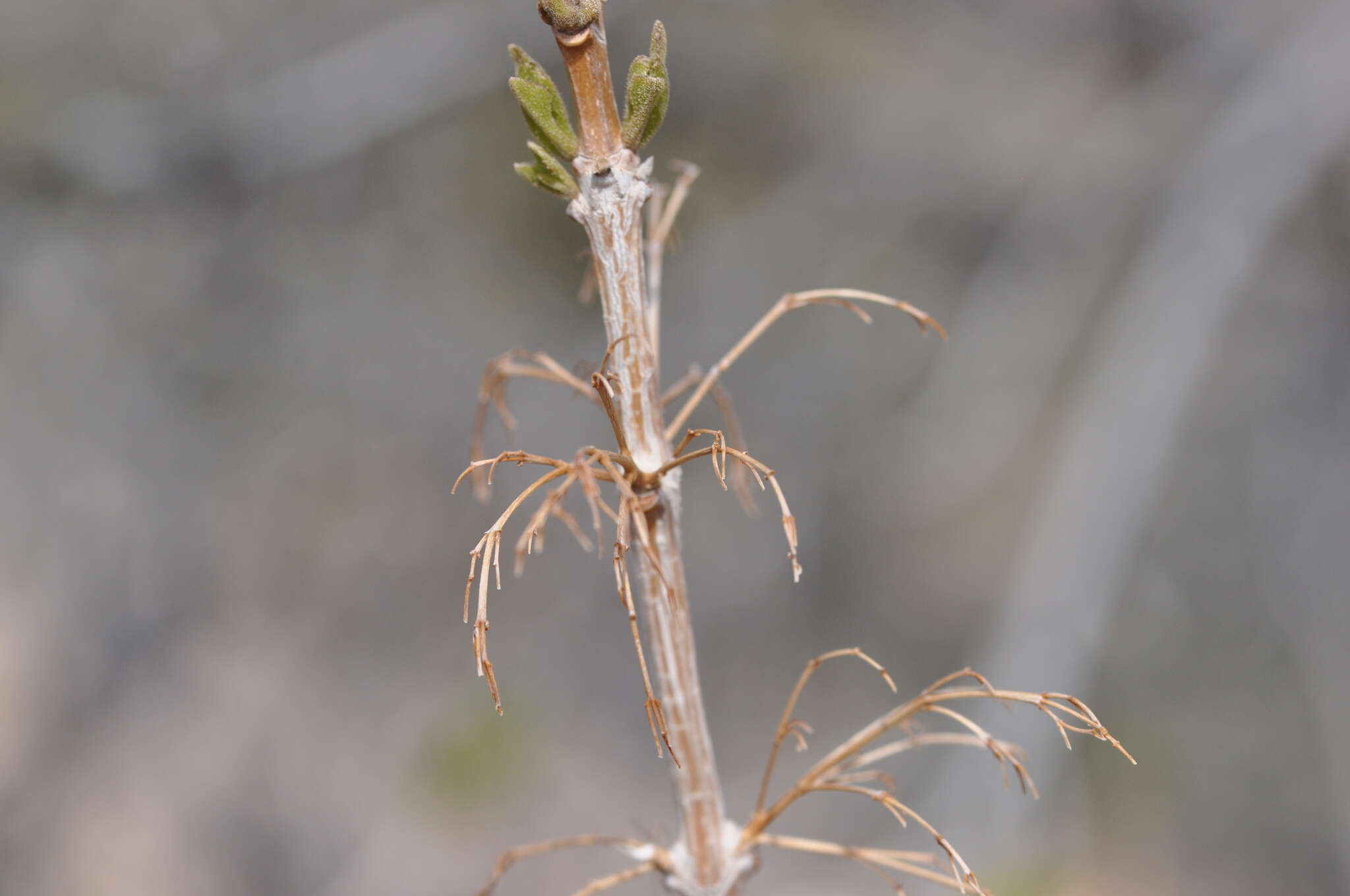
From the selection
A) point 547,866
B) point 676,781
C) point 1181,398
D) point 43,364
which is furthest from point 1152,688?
point 43,364

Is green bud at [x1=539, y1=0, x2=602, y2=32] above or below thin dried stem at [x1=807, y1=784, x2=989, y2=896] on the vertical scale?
above

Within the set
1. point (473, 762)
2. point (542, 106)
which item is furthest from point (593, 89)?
point (473, 762)

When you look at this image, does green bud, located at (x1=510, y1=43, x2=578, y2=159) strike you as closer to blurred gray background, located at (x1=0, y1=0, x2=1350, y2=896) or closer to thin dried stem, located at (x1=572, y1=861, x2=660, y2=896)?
thin dried stem, located at (x1=572, y1=861, x2=660, y2=896)

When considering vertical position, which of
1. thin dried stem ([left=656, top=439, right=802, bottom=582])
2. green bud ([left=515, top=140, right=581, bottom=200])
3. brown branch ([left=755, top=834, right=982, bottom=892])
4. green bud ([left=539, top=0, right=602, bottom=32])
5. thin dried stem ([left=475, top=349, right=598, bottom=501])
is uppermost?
green bud ([left=539, top=0, right=602, bottom=32])

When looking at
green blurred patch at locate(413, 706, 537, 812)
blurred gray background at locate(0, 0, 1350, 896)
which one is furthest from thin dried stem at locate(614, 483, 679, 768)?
green blurred patch at locate(413, 706, 537, 812)

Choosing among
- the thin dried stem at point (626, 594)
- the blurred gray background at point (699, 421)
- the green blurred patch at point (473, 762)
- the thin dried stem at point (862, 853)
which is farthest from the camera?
the green blurred patch at point (473, 762)

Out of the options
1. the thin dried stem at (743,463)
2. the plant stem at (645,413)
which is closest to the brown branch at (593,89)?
the plant stem at (645,413)

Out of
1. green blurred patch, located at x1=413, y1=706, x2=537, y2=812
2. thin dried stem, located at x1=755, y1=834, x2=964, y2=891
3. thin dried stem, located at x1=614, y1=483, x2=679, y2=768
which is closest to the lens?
thin dried stem, located at x1=614, y1=483, x2=679, y2=768

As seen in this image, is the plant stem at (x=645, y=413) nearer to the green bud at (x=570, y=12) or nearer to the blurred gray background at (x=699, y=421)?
the green bud at (x=570, y=12)
